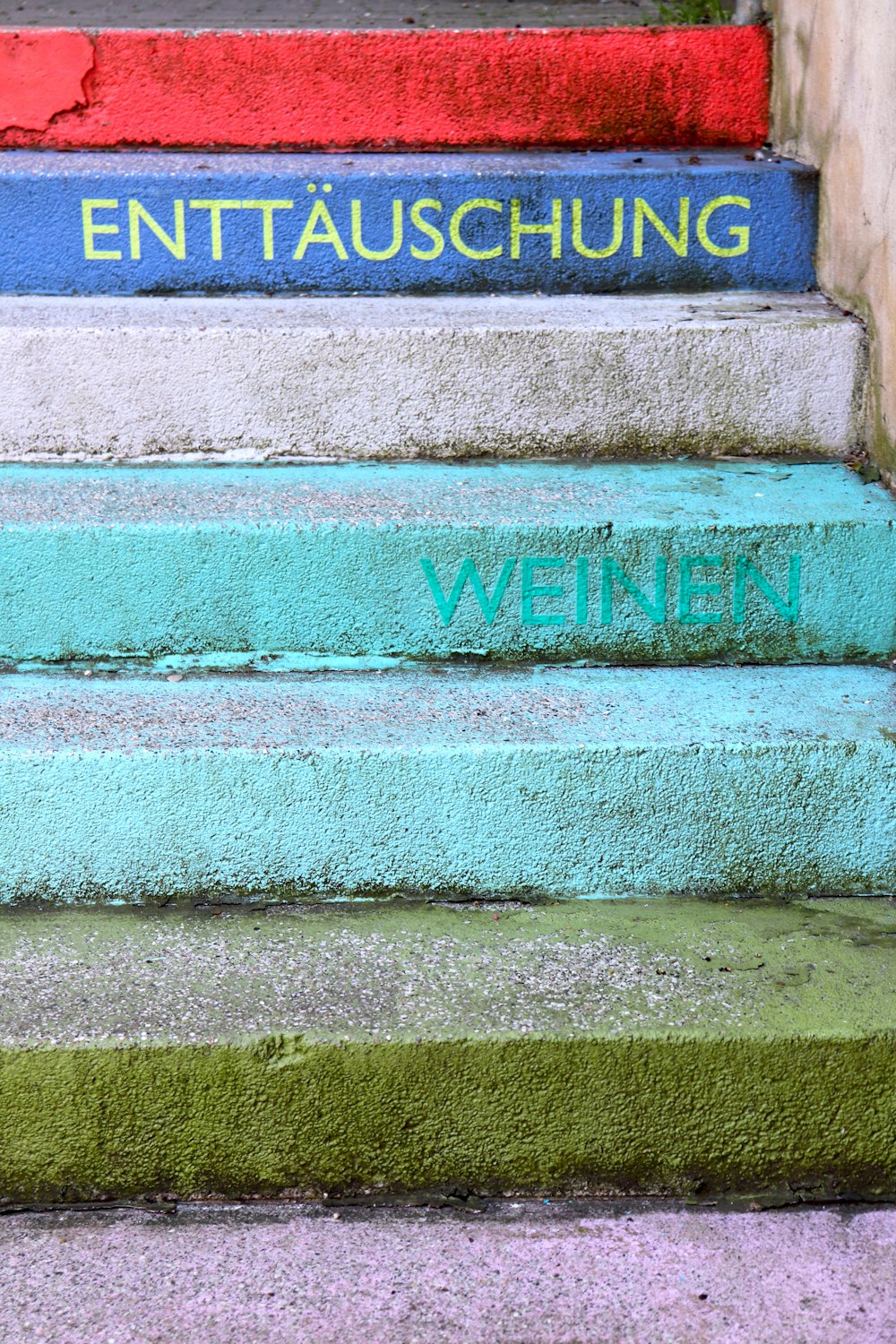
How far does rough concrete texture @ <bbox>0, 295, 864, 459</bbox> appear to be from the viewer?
7.55 ft

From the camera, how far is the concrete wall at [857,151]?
225 centimetres

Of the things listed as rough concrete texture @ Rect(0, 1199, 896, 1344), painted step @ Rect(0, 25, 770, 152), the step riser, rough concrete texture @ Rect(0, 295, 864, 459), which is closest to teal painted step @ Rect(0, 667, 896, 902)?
the step riser

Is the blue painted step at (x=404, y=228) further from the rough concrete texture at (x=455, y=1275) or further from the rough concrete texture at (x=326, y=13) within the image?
the rough concrete texture at (x=455, y=1275)

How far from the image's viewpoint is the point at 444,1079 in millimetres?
1565

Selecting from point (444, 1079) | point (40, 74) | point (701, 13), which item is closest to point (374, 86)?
point (40, 74)

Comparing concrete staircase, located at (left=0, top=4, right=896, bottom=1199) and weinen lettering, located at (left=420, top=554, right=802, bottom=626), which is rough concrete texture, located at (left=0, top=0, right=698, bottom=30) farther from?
weinen lettering, located at (left=420, top=554, right=802, bottom=626)

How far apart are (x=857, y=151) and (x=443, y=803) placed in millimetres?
1495

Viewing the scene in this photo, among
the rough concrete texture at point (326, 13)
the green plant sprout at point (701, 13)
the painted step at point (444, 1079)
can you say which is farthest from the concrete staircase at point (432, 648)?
the rough concrete texture at point (326, 13)

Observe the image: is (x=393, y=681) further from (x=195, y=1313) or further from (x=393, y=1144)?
(x=195, y=1313)

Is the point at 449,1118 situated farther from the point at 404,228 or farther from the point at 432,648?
the point at 404,228

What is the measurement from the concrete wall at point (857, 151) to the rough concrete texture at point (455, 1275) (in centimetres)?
131

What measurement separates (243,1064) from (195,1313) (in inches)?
10.7

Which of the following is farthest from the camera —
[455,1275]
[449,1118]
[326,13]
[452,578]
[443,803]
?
[326,13]

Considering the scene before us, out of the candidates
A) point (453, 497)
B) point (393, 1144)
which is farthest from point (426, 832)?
point (453, 497)
